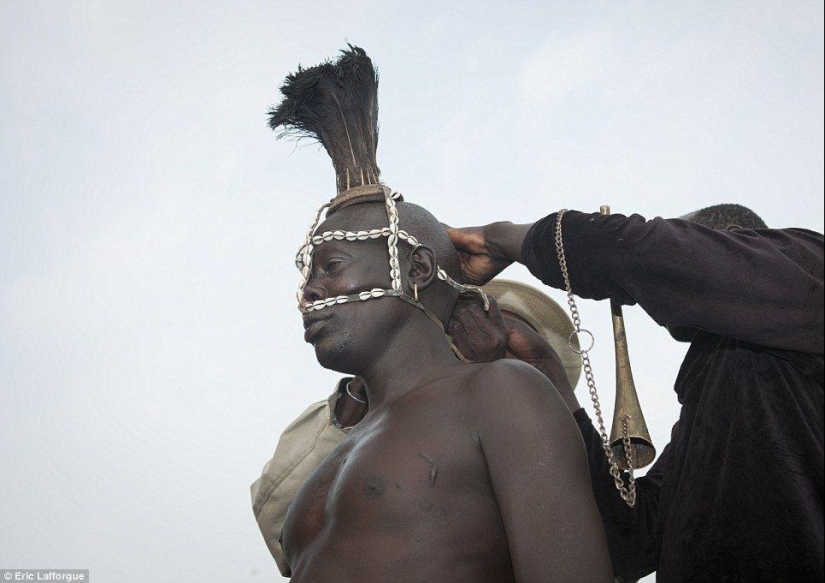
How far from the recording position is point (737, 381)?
2936 millimetres

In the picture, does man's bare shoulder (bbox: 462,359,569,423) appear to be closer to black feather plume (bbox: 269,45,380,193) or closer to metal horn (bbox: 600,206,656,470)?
metal horn (bbox: 600,206,656,470)

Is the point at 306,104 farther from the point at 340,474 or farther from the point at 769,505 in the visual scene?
the point at 769,505

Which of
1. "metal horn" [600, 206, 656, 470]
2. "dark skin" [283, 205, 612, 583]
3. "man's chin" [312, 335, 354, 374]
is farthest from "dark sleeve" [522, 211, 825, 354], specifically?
"man's chin" [312, 335, 354, 374]

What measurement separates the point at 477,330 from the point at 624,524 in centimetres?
114

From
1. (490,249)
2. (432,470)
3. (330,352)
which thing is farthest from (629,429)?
(330,352)

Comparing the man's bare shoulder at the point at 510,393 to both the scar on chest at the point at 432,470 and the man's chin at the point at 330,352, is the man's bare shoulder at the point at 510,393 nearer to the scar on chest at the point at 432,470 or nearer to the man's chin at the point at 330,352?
the scar on chest at the point at 432,470

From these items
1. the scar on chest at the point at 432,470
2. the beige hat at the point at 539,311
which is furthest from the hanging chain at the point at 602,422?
the beige hat at the point at 539,311

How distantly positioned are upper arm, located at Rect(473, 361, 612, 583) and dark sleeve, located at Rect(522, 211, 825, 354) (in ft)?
1.64

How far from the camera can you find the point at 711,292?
2.77 meters

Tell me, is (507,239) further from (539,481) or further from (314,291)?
(539,481)

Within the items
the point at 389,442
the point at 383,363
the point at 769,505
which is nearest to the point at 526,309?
the point at 383,363

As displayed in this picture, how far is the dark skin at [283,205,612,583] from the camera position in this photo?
2711 millimetres

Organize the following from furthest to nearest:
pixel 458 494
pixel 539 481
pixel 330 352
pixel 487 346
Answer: pixel 487 346, pixel 330 352, pixel 458 494, pixel 539 481

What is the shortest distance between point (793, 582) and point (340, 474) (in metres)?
1.58
